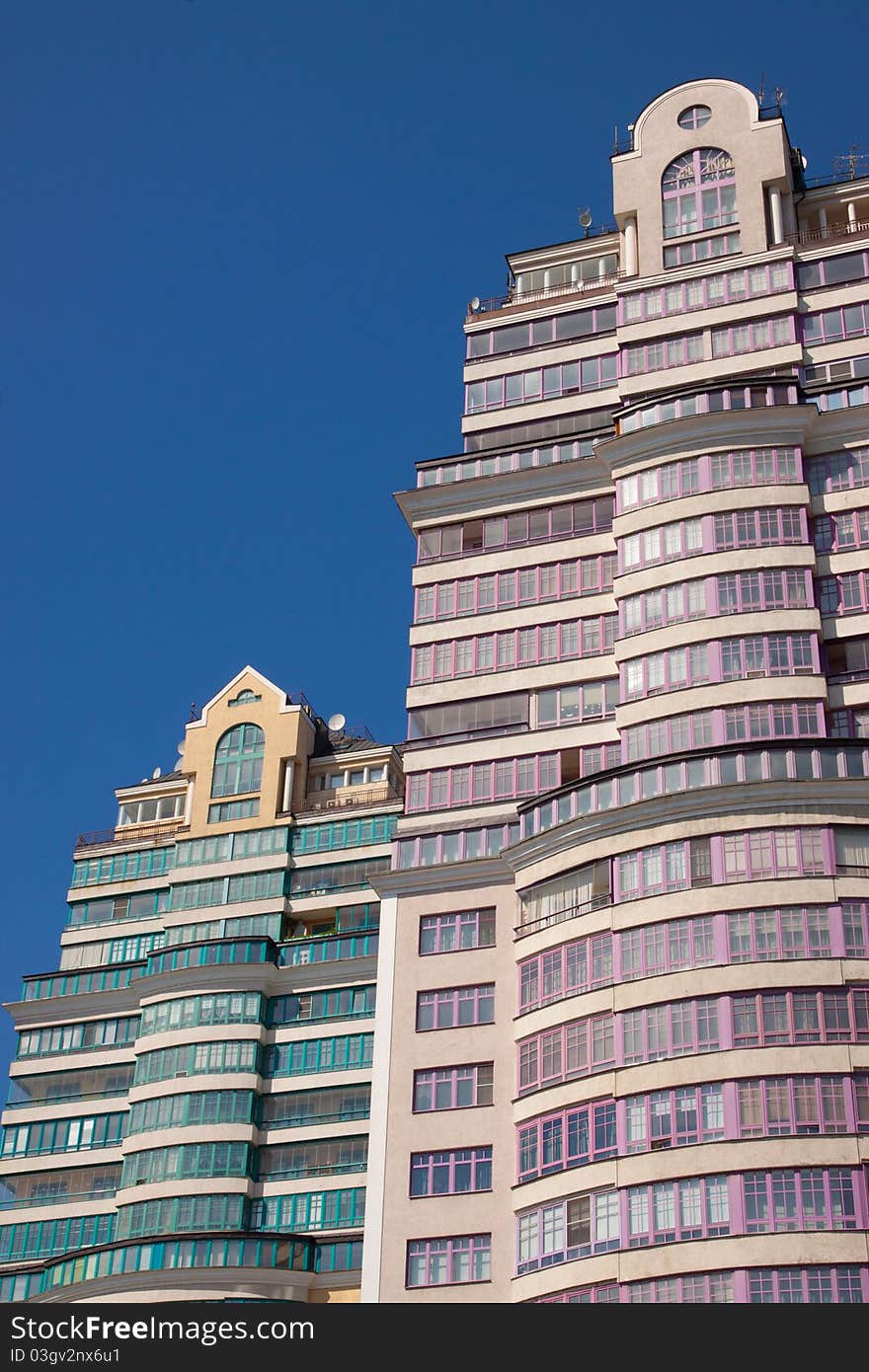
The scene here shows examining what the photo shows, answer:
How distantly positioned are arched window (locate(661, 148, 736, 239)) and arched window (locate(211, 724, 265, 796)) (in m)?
38.7

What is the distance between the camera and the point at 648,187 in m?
83.6

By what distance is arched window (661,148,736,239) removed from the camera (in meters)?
81.8

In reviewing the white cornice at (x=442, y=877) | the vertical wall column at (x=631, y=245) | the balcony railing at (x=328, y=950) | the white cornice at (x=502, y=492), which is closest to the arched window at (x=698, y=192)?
the vertical wall column at (x=631, y=245)

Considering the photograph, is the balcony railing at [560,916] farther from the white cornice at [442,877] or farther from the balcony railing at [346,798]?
the balcony railing at [346,798]

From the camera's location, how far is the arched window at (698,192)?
81812 millimetres

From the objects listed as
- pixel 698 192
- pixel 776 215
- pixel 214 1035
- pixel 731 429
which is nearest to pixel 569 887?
pixel 731 429

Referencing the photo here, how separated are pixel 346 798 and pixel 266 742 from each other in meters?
5.84

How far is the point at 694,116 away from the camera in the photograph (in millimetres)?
84312

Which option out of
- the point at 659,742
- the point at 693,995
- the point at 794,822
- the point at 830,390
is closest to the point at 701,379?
the point at 830,390

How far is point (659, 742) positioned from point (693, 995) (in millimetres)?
11705

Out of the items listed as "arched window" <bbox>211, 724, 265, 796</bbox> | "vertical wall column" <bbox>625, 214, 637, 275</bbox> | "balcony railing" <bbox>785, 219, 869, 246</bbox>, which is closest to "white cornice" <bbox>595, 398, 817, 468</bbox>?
"vertical wall column" <bbox>625, 214, 637, 275</bbox>

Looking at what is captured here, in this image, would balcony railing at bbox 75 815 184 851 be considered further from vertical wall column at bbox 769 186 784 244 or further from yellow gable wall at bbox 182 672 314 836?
vertical wall column at bbox 769 186 784 244

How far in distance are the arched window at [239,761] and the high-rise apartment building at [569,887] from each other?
0.78ft

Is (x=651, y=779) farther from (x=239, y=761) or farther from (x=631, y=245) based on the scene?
(x=239, y=761)
